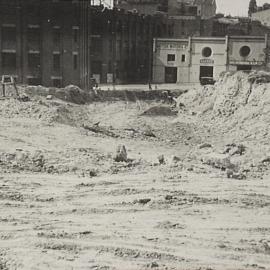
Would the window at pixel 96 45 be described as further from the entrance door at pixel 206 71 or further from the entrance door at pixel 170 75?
the entrance door at pixel 206 71

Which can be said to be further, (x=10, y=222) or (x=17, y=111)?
(x=17, y=111)

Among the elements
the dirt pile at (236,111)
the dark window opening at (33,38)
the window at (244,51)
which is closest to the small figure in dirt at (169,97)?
the dirt pile at (236,111)

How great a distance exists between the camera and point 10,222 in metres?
13.1

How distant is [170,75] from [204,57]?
171 inches

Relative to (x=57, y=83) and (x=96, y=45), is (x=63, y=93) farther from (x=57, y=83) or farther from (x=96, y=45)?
(x=96, y=45)

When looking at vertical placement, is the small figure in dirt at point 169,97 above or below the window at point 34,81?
below

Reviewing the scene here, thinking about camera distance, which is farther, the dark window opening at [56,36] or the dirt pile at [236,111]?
the dark window opening at [56,36]

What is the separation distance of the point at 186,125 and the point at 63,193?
64.5ft

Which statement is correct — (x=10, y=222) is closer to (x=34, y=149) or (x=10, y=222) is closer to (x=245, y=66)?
(x=34, y=149)

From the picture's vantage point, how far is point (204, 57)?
2309 inches

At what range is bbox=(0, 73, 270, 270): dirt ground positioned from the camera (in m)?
11.3

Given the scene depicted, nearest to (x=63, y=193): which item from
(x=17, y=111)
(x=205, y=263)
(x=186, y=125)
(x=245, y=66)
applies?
(x=205, y=263)

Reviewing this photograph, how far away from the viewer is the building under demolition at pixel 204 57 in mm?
57281

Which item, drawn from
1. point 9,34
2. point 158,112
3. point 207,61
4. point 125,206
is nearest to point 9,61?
point 9,34
